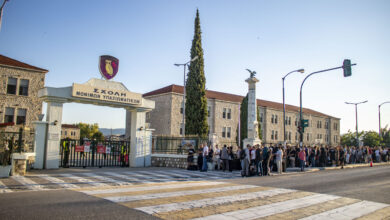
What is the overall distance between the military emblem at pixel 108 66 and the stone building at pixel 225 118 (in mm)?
17269

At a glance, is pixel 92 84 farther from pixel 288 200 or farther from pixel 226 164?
pixel 288 200

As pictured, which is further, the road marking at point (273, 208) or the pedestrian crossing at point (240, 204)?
the pedestrian crossing at point (240, 204)

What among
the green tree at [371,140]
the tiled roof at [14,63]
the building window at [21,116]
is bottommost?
the green tree at [371,140]

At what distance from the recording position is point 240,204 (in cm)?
701

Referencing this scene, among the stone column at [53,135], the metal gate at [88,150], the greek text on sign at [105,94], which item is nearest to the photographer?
the stone column at [53,135]

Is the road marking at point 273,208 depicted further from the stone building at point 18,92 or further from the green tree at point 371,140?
the green tree at point 371,140

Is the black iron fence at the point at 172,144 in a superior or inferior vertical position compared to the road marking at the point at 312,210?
superior

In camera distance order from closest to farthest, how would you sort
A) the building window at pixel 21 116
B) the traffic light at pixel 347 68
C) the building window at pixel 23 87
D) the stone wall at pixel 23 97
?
the traffic light at pixel 347 68
the stone wall at pixel 23 97
the building window at pixel 21 116
the building window at pixel 23 87

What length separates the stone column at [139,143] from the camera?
18.1 meters

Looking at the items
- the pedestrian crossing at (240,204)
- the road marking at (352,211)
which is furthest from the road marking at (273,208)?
the road marking at (352,211)

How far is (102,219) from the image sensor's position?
5379 mm

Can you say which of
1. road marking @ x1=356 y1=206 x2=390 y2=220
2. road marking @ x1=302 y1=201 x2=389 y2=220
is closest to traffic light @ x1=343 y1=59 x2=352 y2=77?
road marking @ x1=302 y1=201 x2=389 y2=220

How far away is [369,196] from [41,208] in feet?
29.7

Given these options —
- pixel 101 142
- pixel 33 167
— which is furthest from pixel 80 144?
pixel 33 167
